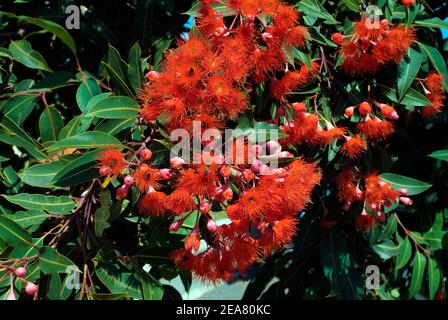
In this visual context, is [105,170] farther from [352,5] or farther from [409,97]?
[409,97]

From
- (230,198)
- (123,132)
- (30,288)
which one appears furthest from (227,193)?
(30,288)

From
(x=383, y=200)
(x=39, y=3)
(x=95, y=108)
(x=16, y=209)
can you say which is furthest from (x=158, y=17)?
(x=383, y=200)

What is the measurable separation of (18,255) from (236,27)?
103 cm

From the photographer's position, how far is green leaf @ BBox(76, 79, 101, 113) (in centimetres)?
196

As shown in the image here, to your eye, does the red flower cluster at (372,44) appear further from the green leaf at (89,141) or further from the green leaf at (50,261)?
the green leaf at (50,261)

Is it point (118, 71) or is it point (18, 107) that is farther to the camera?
point (18, 107)

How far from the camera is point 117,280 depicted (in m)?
1.97

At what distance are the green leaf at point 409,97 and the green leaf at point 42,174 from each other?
1.20 metres

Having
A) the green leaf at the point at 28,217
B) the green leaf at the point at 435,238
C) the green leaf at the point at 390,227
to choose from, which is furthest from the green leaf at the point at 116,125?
the green leaf at the point at 435,238

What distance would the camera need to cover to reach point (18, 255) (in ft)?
6.12

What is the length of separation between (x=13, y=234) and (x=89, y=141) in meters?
0.46

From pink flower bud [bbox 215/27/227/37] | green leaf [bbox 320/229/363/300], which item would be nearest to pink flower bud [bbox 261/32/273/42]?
pink flower bud [bbox 215/27/227/37]

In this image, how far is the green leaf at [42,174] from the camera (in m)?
1.80
